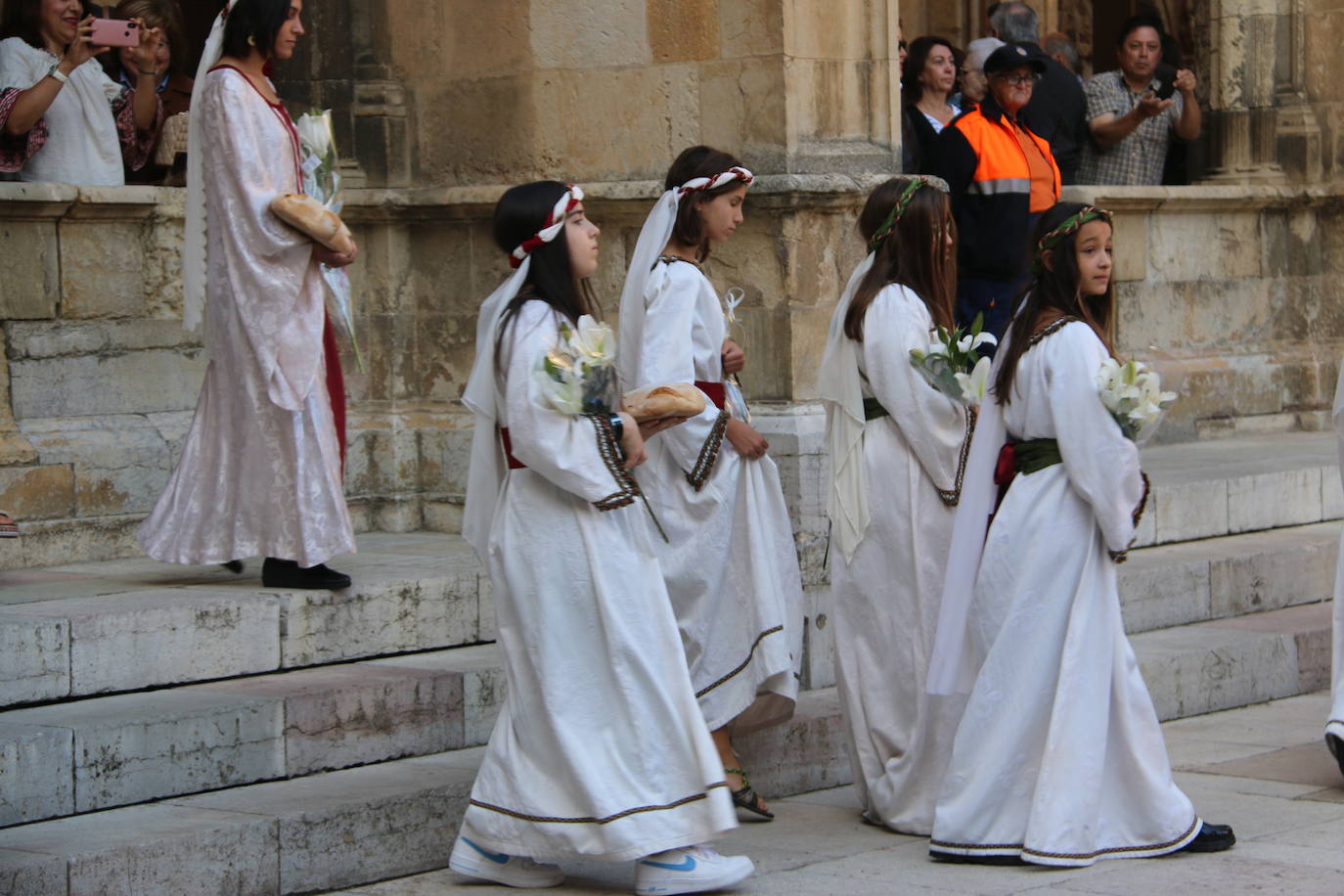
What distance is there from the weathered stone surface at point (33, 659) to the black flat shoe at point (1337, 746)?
381 centimetres

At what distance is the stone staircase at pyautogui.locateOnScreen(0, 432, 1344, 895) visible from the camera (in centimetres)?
571

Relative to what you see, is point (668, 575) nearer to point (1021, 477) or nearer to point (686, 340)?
point (686, 340)

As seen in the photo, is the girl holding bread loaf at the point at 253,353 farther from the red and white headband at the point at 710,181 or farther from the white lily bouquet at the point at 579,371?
the white lily bouquet at the point at 579,371

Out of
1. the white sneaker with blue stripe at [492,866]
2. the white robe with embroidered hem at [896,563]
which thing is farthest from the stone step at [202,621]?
the white robe with embroidered hem at [896,563]

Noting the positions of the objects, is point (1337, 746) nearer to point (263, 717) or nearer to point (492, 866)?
point (492, 866)

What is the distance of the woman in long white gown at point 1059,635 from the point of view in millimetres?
6031

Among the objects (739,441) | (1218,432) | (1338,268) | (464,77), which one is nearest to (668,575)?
(739,441)

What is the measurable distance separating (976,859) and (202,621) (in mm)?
2356

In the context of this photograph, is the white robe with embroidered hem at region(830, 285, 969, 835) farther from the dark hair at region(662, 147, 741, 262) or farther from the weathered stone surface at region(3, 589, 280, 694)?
Answer: the weathered stone surface at region(3, 589, 280, 694)

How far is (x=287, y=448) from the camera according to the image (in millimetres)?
7172

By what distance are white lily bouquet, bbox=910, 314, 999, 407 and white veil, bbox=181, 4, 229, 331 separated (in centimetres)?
236

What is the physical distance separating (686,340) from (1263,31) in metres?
7.20

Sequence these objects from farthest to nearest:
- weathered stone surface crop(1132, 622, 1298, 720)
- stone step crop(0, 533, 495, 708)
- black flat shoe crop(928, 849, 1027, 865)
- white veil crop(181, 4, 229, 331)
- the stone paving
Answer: weathered stone surface crop(1132, 622, 1298, 720)
white veil crop(181, 4, 229, 331)
stone step crop(0, 533, 495, 708)
black flat shoe crop(928, 849, 1027, 865)
the stone paving

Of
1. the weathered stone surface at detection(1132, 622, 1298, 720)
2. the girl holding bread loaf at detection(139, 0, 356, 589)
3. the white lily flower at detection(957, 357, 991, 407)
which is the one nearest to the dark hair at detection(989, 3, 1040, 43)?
the weathered stone surface at detection(1132, 622, 1298, 720)
